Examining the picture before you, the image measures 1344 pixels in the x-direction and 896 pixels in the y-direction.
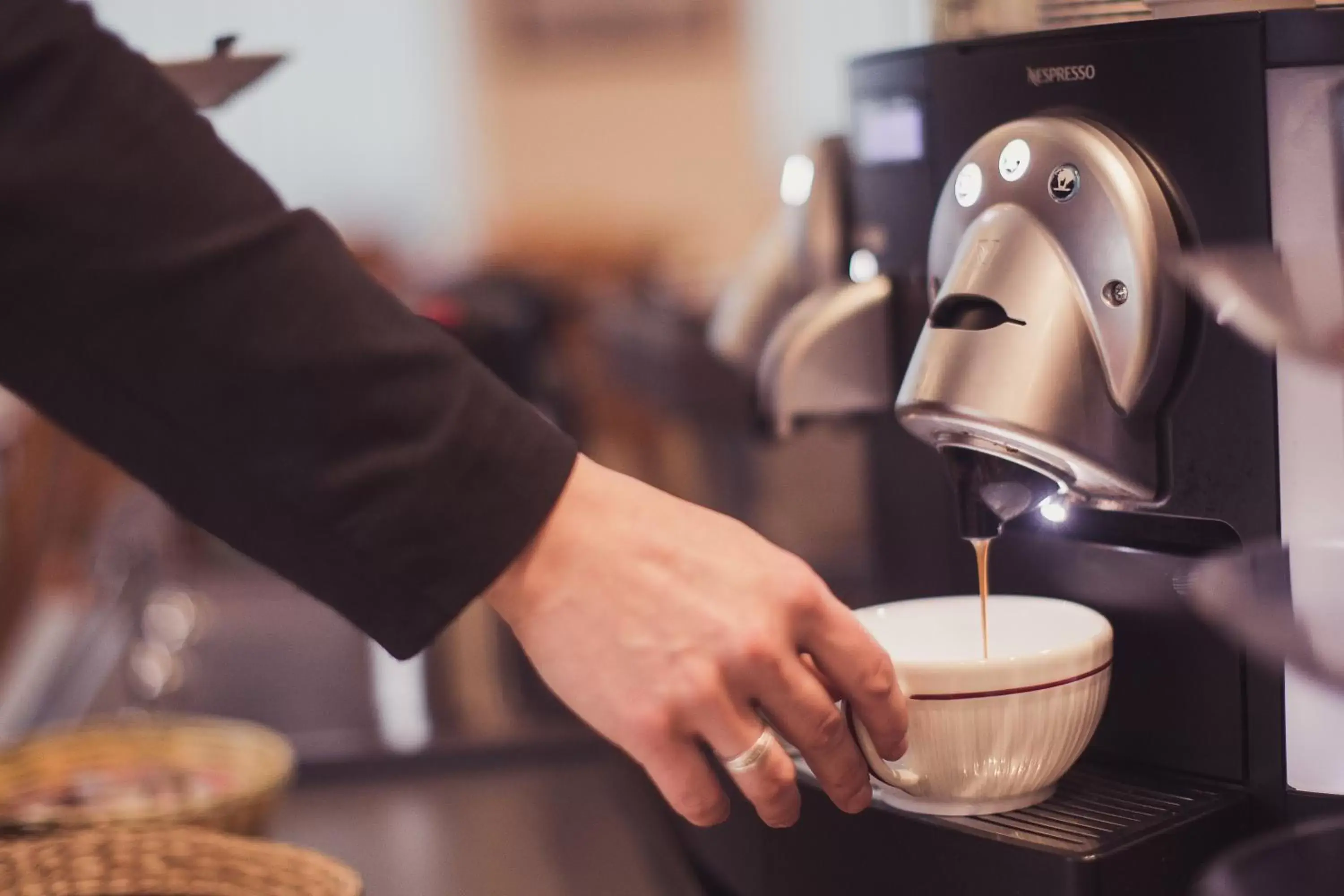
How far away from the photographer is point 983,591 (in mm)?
635

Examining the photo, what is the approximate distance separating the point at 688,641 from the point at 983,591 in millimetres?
178

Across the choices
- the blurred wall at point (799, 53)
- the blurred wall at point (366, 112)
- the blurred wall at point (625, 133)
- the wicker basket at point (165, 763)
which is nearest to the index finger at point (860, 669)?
the wicker basket at point (165, 763)

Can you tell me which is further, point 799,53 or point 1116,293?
point 799,53

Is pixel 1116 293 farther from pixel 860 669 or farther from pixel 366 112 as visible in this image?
pixel 366 112

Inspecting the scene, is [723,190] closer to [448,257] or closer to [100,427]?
[448,257]

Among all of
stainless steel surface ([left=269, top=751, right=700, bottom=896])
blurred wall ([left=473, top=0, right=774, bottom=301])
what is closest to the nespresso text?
stainless steel surface ([left=269, top=751, right=700, bottom=896])

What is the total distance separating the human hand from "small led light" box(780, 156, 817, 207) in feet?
1.36

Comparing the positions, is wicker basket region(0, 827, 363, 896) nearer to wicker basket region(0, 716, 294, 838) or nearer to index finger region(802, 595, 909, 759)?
wicker basket region(0, 716, 294, 838)

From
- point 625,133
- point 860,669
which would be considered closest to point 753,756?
point 860,669

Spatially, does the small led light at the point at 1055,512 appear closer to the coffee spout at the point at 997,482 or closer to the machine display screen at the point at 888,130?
the coffee spout at the point at 997,482

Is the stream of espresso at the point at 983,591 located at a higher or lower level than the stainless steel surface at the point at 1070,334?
lower

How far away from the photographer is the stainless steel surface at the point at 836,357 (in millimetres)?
750

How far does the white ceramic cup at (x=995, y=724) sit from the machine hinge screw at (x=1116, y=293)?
122 millimetres

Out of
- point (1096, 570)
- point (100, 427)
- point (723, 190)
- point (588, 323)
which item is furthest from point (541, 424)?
point (723, 190)
